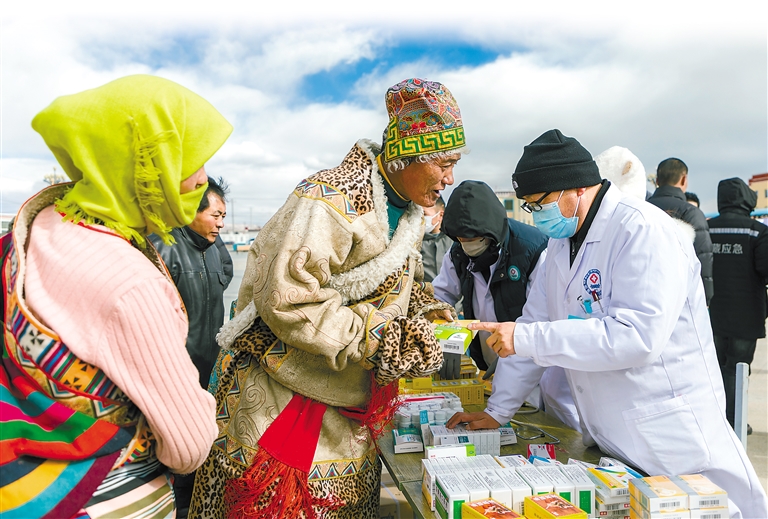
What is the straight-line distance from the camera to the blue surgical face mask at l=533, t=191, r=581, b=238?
219cm

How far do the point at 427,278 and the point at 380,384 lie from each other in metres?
3.45

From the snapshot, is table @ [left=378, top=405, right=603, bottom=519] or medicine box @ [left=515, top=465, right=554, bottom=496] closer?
medicine box @ [left=515, top=465, right=554, bottom=496]

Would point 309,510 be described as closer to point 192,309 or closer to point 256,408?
point 256,408

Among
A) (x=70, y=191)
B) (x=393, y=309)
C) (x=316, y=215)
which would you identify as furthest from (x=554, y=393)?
(x=70, y=191)

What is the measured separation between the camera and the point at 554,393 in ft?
9.15

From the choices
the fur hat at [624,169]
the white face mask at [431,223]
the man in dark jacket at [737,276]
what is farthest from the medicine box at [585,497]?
the man in dark jacket at [737,276]

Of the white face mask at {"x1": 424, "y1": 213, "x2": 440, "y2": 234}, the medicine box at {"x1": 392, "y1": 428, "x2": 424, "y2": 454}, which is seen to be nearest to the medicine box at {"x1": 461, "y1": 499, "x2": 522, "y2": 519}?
the medicine box at {"x1": 392, "y1": 428, "x2": 424, "y2": 454}

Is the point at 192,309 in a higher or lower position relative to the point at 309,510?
higher

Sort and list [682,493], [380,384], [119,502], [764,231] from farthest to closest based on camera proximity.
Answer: [764,231], [380,384], [682,493], [119,502]

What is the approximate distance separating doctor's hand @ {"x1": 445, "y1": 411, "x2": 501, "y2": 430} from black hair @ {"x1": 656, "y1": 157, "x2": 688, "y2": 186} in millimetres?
3895

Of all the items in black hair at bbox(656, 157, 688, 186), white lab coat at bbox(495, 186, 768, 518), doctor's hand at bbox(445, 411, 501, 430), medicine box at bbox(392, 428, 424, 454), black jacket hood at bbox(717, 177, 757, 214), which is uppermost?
black hair at bbox(656, 157, 688, 186)

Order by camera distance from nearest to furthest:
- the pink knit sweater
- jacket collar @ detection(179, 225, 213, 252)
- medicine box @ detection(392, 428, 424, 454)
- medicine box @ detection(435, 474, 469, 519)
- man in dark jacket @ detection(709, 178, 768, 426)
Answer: the pink knit sweater < medicine box @ detection(435, 474, 469, 519) < medicine box @ detection(392, 428, 424, 454) < jacket collar @ detection(179, 225, 213, 252) < man in dark jacket @ detection(709, 178, 768, 426)

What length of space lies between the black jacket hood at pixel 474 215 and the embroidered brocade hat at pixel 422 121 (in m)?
1.19

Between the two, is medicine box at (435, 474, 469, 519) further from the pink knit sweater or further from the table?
the pink knit sweater
